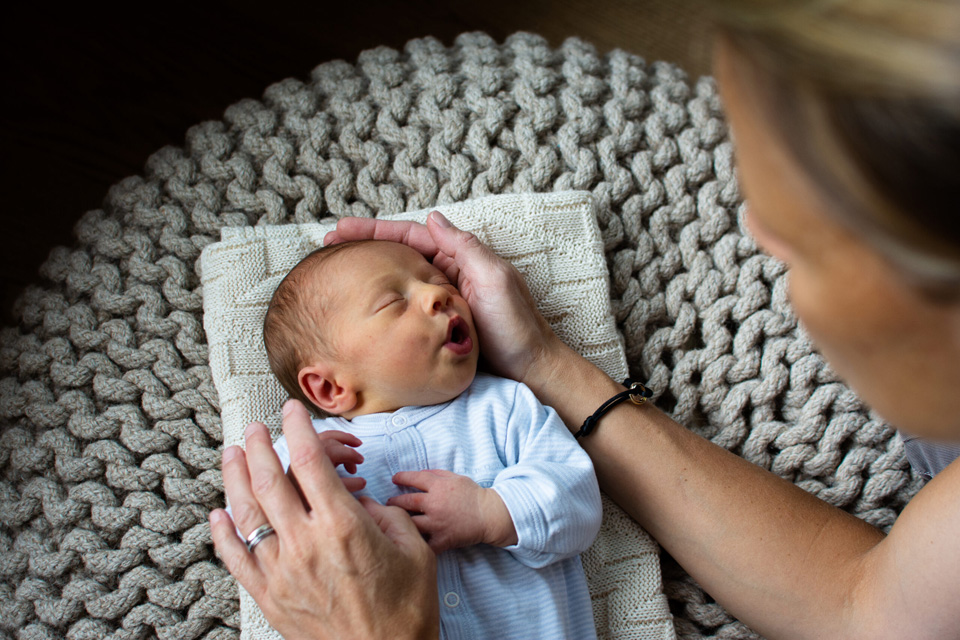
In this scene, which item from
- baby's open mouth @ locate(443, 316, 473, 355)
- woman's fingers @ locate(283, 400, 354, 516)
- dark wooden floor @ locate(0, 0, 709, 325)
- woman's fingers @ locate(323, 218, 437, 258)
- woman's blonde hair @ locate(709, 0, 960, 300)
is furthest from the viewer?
dark wooden floor @ locate(0, 0, 709, 325)

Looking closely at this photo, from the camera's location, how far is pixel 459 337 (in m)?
0.97

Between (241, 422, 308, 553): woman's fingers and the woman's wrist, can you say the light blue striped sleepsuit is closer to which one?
the woman's wrist

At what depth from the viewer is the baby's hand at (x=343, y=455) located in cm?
84

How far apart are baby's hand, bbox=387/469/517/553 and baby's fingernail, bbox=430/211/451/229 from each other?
0.36 m

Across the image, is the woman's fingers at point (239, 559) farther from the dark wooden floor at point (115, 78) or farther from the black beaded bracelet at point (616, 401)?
the dark wooden floor at point (115, 78)

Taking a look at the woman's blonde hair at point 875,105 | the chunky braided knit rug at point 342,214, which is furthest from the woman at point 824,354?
the chunky braided knit rug at point 342,214

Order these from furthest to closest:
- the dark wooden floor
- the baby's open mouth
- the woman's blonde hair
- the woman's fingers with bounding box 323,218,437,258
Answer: the dark wooden floor, the woman's fingers with bounding box 323,218,437,258, the baby's open mouth, the woman's blonde hair

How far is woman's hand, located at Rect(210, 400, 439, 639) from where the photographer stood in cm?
73

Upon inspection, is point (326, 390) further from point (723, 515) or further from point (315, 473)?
point (723, 515)

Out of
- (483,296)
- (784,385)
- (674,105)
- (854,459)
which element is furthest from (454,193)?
(854,459)

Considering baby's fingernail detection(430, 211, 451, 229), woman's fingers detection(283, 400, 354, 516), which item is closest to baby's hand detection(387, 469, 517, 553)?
woman's fingers detection(283, 400, 354, 516)

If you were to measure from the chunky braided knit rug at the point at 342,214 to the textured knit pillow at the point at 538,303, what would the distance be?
0.06m

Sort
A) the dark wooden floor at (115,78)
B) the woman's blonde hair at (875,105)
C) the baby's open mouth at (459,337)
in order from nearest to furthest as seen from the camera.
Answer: the woman's blonde hair at (875,105) < the baby's open mouth at (459,337) < the dark wooden floor at (115,78)

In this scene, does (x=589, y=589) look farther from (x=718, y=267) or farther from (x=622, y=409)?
(x=718, y=267)
